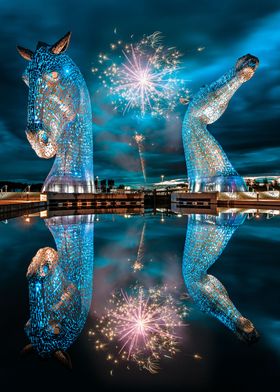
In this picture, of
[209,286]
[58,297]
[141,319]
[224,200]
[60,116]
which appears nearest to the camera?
[141,319]

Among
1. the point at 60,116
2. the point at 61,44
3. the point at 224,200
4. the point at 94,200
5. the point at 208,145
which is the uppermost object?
the point at 61,44

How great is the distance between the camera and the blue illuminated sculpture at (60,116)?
500 inches

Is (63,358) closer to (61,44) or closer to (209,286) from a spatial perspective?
(209,286)

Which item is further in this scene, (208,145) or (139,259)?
(208,145)

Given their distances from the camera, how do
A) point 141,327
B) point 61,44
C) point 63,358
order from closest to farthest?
1. point 63,358
2. point 141,327
3. point 61,44

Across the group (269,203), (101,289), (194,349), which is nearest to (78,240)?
(101,289)

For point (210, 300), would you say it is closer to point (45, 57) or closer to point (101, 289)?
point (101, 289)

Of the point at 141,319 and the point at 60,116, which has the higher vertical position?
the point at 60,116

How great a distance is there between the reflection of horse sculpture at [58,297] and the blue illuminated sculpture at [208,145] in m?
17.2

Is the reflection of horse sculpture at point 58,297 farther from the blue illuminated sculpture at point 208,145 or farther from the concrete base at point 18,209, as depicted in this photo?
Result: the blue illuminated sculpture at point 208,145

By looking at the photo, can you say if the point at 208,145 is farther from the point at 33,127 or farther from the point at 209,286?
the point at 209,286

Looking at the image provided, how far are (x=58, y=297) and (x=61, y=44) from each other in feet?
39.9

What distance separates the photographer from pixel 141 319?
129 inches

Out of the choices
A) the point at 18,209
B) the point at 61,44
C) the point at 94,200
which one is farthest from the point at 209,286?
the point at 94,200
